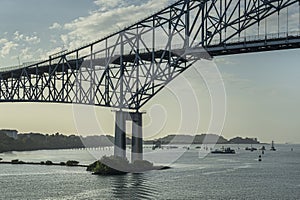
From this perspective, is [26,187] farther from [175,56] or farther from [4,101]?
[4,101]

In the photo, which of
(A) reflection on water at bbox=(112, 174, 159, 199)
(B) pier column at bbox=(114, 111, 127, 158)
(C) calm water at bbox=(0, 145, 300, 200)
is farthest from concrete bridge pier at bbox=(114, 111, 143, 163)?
(A) reflection on water at bbox=(112, 174, 159, 199)

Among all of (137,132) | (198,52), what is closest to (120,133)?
(137,132)

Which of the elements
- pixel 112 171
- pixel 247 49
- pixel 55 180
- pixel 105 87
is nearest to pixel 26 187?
pixel 55 180

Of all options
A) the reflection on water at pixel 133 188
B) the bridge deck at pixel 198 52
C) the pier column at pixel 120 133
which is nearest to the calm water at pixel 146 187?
the reflection on water at pixel 133 188

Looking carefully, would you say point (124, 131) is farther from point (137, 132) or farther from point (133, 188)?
point (133, 188)

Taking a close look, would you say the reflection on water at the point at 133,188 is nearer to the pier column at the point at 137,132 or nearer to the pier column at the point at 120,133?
the pier column at the point at 120,133
